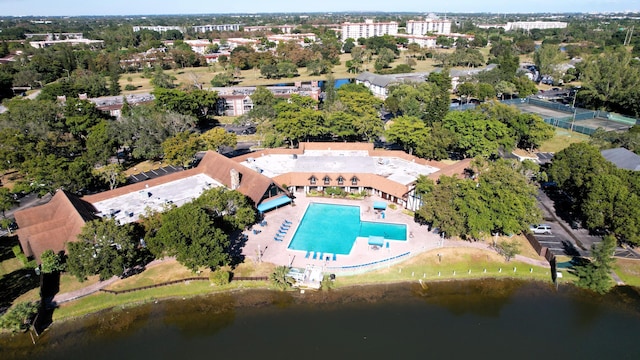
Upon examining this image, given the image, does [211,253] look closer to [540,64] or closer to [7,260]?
[7,260]

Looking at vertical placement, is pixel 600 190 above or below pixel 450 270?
above

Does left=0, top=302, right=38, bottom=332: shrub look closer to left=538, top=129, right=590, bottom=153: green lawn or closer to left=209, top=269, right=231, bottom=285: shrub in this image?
left=209, top=269, right=231, bottom=285: shrub

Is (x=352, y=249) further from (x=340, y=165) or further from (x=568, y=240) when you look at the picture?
(x=568, y=240)

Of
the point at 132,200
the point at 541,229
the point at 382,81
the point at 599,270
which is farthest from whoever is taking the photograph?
the point at 382,81

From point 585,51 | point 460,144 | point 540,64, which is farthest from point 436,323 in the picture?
point 585,51

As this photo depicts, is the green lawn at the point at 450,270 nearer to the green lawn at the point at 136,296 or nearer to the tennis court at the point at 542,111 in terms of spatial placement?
the green lawn at the point at 136,296

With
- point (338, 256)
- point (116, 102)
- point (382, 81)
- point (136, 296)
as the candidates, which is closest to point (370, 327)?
point (338, 256)
